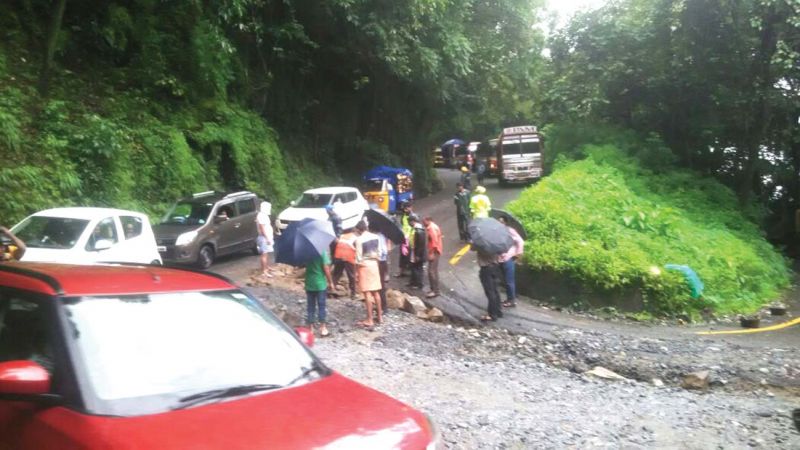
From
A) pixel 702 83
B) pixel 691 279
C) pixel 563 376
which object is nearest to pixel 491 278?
pixel 563 376

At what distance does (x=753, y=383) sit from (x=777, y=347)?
256 centimetres

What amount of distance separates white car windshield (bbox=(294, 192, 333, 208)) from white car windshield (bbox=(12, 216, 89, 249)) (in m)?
9.59

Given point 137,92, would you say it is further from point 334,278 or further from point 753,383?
point 753,383

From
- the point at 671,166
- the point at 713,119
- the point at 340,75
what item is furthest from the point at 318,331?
the point at 340,75

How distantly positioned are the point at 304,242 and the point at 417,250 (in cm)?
486

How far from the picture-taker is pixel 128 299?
143 inches

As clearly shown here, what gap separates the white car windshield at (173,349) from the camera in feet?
10.6

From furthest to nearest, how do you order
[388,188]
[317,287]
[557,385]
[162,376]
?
[388,188]
[317,287]
[557,385]
[162,376]

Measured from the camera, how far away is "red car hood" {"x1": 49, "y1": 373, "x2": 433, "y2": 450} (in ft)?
9.32

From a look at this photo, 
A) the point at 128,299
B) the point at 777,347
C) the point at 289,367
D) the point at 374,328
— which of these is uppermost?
the point at 128,299

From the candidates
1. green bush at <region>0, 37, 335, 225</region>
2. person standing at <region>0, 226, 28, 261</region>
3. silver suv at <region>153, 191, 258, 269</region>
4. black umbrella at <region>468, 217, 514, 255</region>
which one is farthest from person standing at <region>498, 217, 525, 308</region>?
green bush at <region>0, 37, 335, 225</region>

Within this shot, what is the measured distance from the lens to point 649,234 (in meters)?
16.8

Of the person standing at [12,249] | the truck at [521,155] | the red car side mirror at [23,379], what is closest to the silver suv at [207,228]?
the person standing at [12,249]

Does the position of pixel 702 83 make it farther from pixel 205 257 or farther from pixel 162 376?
pixel 162 376
